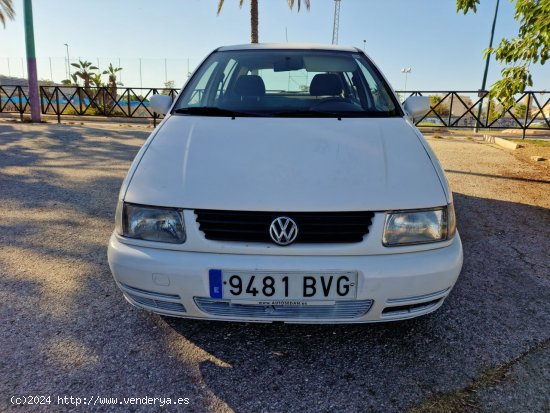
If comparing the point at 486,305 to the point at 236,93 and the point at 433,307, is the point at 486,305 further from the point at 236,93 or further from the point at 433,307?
the point at 236,93

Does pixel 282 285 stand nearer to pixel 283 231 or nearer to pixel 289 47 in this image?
pixel 283 231

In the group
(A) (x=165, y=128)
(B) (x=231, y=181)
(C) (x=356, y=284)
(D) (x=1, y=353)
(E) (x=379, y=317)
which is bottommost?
(D) (x=1, y=353)

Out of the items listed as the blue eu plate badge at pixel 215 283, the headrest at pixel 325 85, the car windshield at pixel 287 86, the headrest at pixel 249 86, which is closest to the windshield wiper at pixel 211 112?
the car windshield at pixel 287 86

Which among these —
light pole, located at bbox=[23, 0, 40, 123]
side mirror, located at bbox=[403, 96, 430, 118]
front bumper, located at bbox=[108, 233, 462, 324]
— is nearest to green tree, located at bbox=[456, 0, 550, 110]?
side mirror, located at bbox=[403, 96, 430, 118]

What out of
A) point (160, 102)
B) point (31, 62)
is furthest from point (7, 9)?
point (160, 102)

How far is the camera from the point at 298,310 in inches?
69.1

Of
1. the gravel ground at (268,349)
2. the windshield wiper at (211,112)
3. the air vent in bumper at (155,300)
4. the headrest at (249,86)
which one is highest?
the headrest at (249,86)

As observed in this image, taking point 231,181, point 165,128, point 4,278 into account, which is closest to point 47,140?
point 4,278

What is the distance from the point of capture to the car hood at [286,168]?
5.79 ft

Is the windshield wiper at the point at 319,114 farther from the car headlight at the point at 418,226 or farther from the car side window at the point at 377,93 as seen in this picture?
the car headlight at the point at 418,226

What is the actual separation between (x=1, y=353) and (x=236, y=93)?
1.94 m

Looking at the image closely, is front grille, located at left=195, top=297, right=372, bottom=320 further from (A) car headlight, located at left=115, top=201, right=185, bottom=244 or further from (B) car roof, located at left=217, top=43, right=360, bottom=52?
(B) car roof, located at left=217, top=43, right=360, bottom=52

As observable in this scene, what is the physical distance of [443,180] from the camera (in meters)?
1.97

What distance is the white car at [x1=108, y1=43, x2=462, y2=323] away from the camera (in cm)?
171
